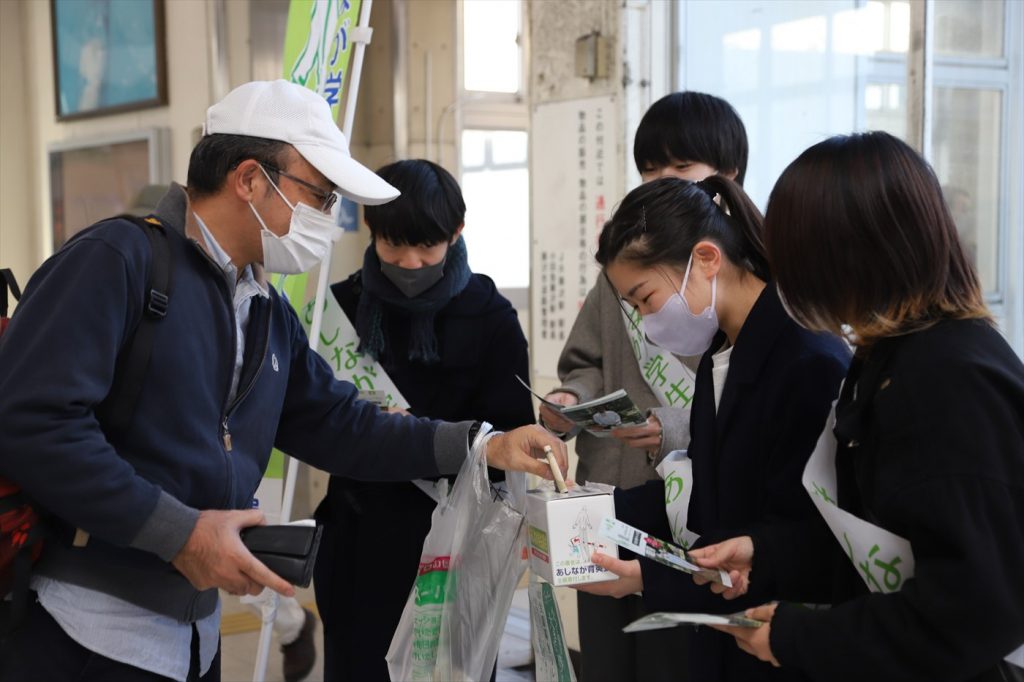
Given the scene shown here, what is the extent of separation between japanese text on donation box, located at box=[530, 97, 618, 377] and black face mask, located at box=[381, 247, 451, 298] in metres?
1.31

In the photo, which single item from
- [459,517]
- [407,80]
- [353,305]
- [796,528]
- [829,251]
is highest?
[407,80]

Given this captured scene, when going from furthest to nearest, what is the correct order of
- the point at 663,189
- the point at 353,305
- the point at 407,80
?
1. the point at 407,80
2. the point at 353,305
3. the point at 663,189

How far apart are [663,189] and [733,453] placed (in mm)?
468

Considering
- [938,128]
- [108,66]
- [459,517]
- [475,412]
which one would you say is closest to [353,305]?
[475,412]

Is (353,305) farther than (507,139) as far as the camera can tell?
No

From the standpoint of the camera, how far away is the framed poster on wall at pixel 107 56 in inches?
238

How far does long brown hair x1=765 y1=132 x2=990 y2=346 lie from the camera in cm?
124

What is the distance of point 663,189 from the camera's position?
5.85 feet

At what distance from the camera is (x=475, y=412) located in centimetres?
238

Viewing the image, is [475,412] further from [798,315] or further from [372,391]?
[798,315]

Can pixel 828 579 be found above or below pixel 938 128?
below

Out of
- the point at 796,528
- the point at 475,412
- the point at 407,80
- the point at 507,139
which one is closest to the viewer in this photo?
the point at 796,528

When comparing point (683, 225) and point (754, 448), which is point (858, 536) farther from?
point (683, 225)

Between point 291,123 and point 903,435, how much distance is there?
1.06 m
